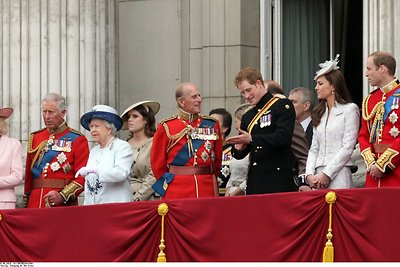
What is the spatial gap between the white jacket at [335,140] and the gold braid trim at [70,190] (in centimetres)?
251

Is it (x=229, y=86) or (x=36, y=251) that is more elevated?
(x=229, y=86)

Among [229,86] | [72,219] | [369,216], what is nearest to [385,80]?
[369,216]

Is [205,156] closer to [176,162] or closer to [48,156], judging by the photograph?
[176,162]

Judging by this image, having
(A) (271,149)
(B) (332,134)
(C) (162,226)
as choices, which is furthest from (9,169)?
(B) (332,134)

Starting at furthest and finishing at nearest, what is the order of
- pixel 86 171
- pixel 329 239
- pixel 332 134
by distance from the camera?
pixel 86 171 → pixel 332 134 → pixel 329 239

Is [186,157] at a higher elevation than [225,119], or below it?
below

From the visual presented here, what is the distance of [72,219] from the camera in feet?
48.9

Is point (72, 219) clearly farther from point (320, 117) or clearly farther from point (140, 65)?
point (140, 65)

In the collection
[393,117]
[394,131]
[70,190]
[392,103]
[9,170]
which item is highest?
[392,103]

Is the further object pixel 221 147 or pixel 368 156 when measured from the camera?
pixel 221 147

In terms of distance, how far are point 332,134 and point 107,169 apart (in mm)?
2177

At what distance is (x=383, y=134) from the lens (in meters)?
14.4

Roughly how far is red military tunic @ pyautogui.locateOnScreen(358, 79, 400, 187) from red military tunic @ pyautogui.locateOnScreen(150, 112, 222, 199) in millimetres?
1609

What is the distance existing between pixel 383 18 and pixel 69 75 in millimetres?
3783
